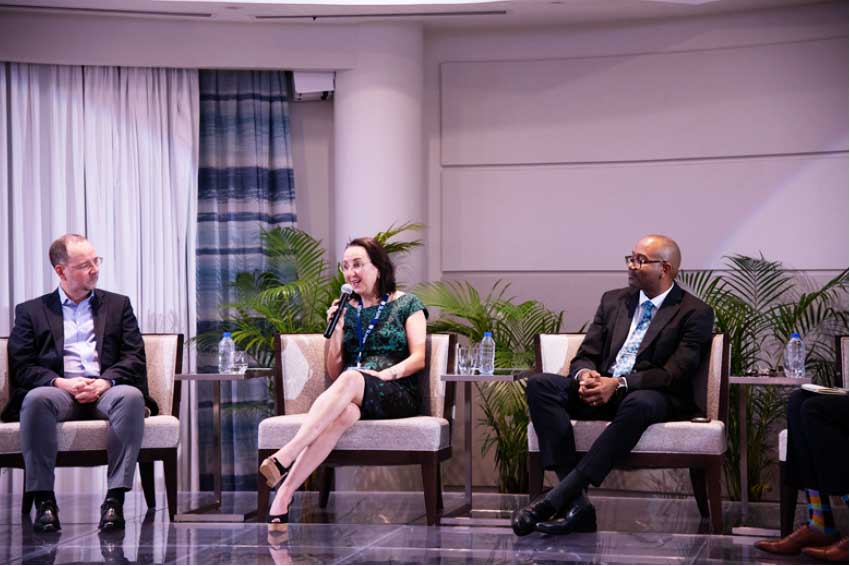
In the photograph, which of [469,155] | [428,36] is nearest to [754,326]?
[469,155]

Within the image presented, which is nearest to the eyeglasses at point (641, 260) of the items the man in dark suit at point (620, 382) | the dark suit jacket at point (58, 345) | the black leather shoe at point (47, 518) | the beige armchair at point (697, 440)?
the man in dark suit at point (620, 382)

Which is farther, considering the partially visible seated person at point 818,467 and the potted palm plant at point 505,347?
the potted palm plant at point 505,347

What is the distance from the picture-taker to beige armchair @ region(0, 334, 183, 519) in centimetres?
484

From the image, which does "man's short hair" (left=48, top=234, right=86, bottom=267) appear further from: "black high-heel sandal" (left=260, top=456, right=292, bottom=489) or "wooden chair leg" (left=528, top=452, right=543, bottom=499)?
"wooden chair leg" (left=528, top=452, right=543, bottom=499)

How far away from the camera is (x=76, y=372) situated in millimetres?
5145

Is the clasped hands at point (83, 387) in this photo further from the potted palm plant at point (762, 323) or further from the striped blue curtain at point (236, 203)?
the potted palm plant at point (762, 323)

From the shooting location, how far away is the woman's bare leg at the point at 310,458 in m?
4.73

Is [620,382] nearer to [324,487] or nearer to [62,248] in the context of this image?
[324,487]

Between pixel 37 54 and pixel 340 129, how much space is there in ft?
5.95

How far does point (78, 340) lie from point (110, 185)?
175 cm

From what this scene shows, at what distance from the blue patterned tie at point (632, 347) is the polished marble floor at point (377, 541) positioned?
0.68 metres

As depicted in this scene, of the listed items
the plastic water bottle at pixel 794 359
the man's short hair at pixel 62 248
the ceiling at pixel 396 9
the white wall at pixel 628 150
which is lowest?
the plastic water bottle at pixel 794 359

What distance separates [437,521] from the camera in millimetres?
4910

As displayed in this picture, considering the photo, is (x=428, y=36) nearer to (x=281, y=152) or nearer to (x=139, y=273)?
(x=281, y=152)
